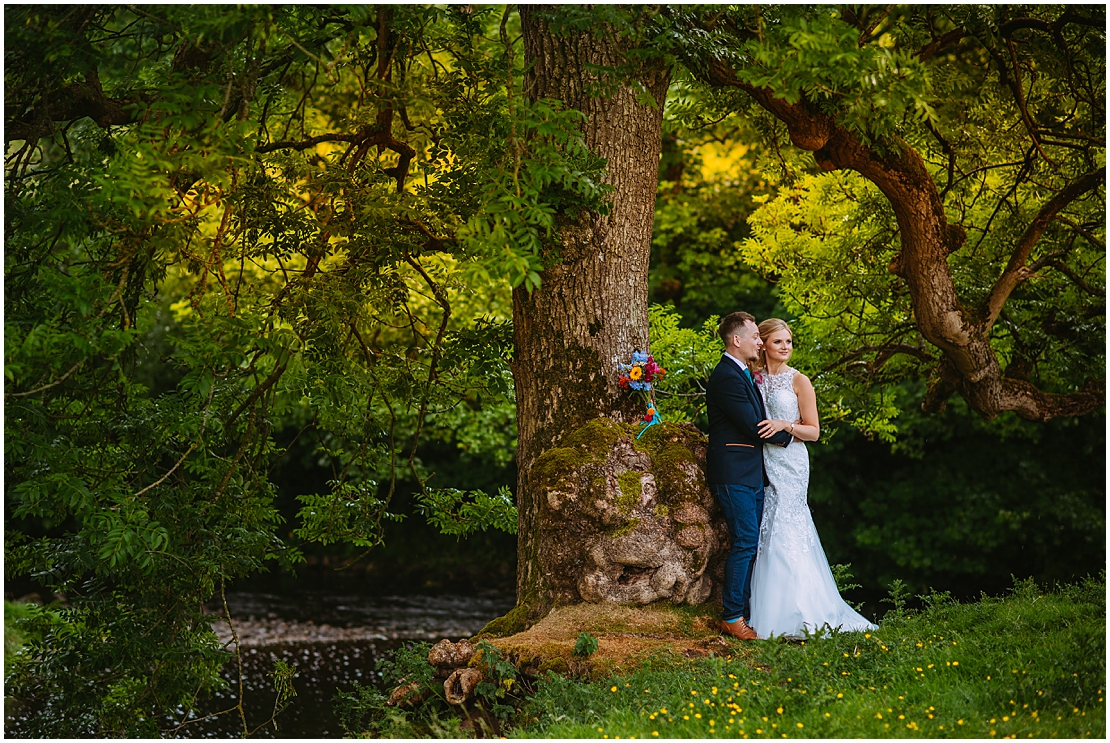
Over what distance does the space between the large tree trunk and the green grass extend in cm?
93

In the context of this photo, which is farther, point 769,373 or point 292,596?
point 292,596

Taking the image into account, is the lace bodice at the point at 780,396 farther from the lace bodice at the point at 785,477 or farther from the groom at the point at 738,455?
the groom at the point at 738,455

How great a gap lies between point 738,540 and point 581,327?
5.20 feet

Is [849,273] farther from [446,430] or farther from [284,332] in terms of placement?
[446,430]

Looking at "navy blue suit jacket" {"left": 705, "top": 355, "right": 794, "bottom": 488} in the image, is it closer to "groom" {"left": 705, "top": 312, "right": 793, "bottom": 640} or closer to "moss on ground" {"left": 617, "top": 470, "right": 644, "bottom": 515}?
"groom" {"left": 705, "top": 312, "right": 793, "bottom": 640}

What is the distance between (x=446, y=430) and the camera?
14477 mm

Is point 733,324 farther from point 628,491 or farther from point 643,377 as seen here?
point 628,491

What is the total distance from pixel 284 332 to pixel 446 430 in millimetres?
9539

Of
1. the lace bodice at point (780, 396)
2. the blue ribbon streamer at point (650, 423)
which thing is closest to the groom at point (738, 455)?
the lace bodice at point (780, 396)

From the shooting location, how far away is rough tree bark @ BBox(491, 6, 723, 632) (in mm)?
5473

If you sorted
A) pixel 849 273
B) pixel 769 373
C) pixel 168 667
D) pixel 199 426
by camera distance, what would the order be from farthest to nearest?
pixel 849 273, pixel 168 667, pixel 769 373, pixel 199 426

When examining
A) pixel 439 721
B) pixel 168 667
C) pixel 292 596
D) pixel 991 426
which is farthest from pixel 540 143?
pixel 292 596

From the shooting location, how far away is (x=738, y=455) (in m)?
5.55

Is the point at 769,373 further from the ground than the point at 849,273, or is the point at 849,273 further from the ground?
the point at 849,273
